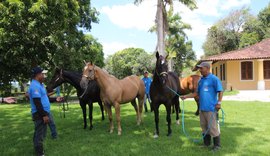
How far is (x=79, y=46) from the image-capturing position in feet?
81.9

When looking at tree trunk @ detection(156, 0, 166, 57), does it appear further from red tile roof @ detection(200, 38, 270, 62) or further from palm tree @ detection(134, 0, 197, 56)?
red tile roof @ detection(200, 38, 270, 62)

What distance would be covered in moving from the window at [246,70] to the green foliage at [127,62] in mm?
46641

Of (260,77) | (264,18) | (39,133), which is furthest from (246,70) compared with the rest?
(264,18)

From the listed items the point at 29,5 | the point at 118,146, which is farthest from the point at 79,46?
the point at 118,146

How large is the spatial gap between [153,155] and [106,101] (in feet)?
8.93

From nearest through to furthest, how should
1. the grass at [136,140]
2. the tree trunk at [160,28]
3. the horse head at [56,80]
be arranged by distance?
1. the grass at [136,140]
2. the horse head at [56,80]
3. the tree trunk at [160,28]

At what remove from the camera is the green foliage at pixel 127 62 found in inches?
3085

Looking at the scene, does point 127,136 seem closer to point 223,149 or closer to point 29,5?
point 223,149

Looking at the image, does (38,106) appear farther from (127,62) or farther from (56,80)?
(127,62)

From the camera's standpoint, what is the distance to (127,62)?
302 ft

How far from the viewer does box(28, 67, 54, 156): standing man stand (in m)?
5.71

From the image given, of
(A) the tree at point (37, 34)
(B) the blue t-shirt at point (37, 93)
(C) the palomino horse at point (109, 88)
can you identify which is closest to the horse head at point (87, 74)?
(C) the palomino horse at point (109, 88)

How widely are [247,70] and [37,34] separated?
19.6 meters

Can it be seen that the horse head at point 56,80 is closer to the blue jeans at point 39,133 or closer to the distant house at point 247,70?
the blue jeans at point 39,133
